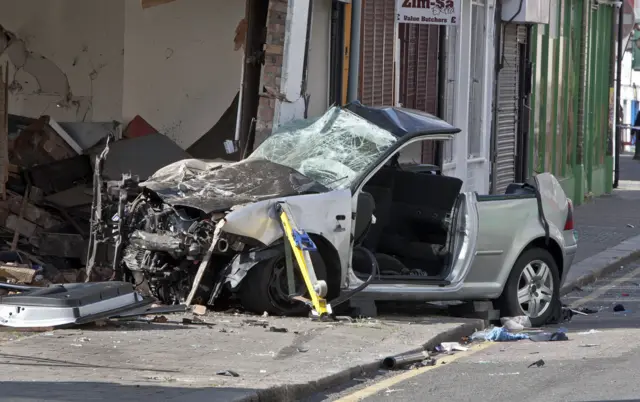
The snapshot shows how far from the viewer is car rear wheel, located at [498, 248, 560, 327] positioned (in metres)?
12.0

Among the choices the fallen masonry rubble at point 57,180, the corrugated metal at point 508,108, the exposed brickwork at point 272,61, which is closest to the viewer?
the fallen masonry rubble at point 57,180

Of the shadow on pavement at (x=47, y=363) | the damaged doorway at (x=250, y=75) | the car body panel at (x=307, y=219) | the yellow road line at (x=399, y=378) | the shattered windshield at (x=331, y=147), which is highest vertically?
the damaged doorway at (x=250, y=75)

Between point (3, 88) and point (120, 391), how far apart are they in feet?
23.6

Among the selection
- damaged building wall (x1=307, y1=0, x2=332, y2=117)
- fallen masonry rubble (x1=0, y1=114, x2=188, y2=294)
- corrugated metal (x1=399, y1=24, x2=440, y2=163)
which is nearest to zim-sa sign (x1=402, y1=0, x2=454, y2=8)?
damaged building wall (x1=307, y1=0, x2=332, y2=117)

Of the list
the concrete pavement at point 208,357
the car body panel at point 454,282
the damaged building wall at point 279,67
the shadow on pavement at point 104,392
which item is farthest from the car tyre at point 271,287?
the damaged building wall at point 279,67

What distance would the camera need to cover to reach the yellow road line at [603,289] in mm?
14293

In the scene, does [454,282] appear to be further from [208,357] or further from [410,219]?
[208,357]

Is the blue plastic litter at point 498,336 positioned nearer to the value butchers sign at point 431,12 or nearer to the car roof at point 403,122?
the car roof at point 403,122

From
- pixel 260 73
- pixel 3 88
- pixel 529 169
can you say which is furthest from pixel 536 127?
pixel 3 88

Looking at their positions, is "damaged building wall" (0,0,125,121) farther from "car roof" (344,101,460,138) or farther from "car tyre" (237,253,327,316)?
"car tyre" (237,253,327,316)

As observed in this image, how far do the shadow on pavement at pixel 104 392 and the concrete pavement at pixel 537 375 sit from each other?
0.84m

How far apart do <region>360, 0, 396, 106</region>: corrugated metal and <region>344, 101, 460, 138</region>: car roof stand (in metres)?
5.14

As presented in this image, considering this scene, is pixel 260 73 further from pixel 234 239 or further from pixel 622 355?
pixel 622 355

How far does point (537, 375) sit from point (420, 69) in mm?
10711
